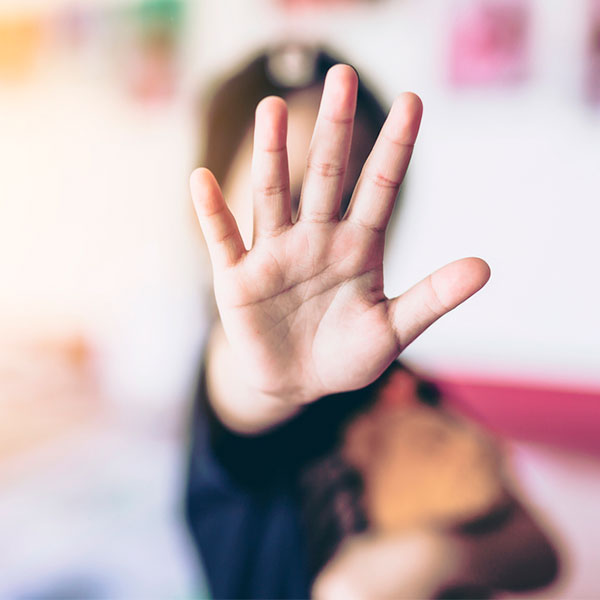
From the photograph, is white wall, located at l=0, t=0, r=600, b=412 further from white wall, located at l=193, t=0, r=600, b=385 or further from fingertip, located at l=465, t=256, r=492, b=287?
fingertip, located at l=465, t=256, r=492, b=287

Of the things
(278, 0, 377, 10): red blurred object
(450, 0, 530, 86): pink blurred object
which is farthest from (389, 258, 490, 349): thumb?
(278, 0, 377, 10): red blurred object

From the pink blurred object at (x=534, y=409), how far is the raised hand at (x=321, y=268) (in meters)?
0.58

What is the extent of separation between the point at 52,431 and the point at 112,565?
32 centimetres

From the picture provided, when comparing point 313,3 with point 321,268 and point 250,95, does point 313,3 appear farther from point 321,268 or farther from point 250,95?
point 321,268

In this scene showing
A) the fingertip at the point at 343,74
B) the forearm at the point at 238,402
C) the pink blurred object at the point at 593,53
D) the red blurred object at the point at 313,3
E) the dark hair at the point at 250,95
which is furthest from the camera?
the red blurred object at the point at 313,3

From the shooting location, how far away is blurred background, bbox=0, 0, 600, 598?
105 centimetres

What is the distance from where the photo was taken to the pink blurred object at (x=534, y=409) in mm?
1021

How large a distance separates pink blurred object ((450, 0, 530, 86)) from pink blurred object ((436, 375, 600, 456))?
566 mm

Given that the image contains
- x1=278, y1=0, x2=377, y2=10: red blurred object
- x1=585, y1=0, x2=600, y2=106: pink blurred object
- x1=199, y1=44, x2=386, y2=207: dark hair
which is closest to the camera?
x1=199, y1=44, x2=386, y2=207: dark hair

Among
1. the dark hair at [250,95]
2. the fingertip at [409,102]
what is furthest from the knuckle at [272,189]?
the dark hair at [250,95]

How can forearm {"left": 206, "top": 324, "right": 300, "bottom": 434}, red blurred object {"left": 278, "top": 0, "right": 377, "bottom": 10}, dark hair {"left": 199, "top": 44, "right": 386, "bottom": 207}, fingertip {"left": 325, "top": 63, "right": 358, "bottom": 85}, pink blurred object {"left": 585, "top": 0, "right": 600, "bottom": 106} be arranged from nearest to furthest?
1. fingertip {"left": 325, "top": 63, "right": 358, "bottom": 85}
2. forearm {"left": 206, "top": 324, "right": 300, "bottom": 434}
3. dark hair {"left": 199, "top": 44, "right": 386, "bottom": 207}
4. pink blurred object {"left": 585, "top": 0, "right": 600, "bottom": 106}
5. red blurred object {"left": 278, "top": 0, "right": 377, "bottom": 10}

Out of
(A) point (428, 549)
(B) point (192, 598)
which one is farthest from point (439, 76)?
(B) point (192, 598)

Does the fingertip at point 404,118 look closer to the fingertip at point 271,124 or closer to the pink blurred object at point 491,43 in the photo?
the fingertip at point 271,124

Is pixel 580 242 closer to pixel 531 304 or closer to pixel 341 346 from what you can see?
pixel 531 304
